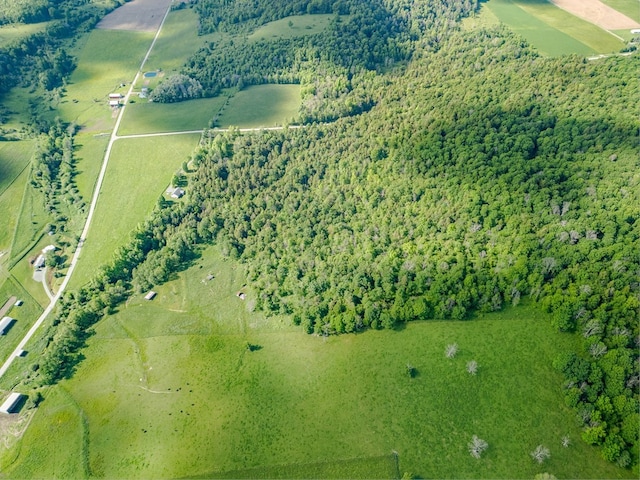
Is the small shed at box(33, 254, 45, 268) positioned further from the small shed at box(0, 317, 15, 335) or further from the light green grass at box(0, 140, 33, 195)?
the light green grass at box(0, 140, 33, 195)

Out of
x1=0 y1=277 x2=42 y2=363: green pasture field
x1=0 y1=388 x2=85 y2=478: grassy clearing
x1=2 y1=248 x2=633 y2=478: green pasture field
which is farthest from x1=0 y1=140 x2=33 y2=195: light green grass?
x1=0 y1=388 x2=85 y2=478: grassy clearing

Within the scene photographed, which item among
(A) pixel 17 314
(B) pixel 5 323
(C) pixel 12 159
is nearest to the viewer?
(B) pixel 5 323

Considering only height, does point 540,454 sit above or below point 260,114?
below

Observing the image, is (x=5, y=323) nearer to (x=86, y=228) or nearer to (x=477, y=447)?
(x=86, y=228)

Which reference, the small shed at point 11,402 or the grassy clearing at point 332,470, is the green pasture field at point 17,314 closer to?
the small shed at point 11,402

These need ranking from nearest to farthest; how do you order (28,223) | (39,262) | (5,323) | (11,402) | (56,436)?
(56,436) < (11,402) < (5,323) < (39,262) < (28,223)

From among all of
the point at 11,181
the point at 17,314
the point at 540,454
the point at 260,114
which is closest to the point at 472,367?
the point at 540,454
